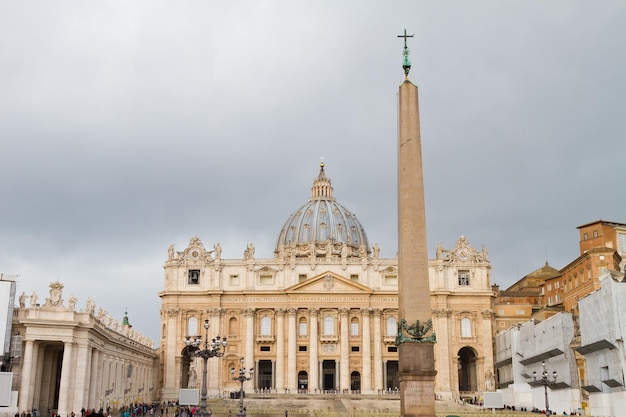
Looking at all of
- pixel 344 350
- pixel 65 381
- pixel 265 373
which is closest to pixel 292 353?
pixel 265 373

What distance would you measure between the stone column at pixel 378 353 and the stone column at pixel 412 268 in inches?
2318

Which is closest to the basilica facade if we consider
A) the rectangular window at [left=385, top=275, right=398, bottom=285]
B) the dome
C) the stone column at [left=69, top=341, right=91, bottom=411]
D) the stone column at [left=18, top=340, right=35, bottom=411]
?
the rectangular window at [left=385, top=275, right=398, bottom=285]

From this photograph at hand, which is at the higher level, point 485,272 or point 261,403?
point 485,272

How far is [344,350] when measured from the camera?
78.7 meters

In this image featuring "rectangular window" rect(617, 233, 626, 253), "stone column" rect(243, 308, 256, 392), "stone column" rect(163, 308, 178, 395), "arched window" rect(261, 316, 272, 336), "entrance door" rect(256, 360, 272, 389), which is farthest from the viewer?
"entrance door" rect(256, 360, 272, 389)

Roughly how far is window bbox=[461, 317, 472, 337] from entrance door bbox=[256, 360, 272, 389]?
69.8 ft

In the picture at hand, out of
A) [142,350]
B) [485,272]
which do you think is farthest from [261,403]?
[485,272]

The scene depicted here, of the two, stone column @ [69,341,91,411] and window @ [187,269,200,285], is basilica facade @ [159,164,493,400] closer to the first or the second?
window @ [187,269,200,285]

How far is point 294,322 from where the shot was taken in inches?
3118

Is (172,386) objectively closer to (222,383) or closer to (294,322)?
(222,383)

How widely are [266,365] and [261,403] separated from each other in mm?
15822

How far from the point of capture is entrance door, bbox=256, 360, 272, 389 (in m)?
80.6

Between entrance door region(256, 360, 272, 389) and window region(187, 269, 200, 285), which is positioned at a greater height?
window region(187, 269, 200, 285)

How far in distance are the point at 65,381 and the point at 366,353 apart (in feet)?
137
